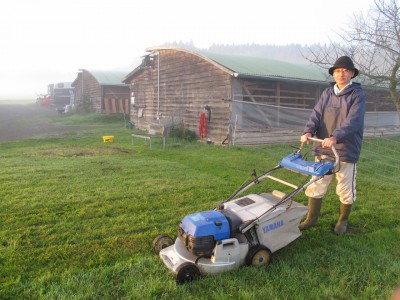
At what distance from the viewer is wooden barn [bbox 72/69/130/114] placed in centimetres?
2895

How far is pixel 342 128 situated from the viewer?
12.6ft

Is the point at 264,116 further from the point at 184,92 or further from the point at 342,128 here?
the point at 342,128

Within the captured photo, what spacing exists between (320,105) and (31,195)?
4.82 metres

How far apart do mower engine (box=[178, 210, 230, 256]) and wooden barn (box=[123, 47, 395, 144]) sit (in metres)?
9.08

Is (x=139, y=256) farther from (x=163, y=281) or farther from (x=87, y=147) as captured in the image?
(x=87, y=147)

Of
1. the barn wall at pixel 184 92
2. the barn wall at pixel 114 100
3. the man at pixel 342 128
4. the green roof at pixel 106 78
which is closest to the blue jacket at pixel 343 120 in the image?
the man at pixel 342 128

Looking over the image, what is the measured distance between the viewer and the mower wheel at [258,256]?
10.9ft

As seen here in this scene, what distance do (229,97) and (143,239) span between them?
903 centimetres

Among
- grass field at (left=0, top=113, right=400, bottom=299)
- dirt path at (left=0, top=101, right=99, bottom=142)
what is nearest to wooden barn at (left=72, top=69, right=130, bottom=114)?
dirt path at (left=0, top=101, right=99, bottom=142)

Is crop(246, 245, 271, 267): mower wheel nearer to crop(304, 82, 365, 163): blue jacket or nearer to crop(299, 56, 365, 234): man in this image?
crop(299, 56, 365, 234): man

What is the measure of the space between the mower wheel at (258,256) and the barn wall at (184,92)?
30.8 ft

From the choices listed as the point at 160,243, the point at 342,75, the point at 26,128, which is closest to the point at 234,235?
the point at 160,243

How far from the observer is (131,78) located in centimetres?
2122

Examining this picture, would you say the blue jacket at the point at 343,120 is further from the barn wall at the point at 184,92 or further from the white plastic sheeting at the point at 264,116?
the barn wall at the point at 184,92
